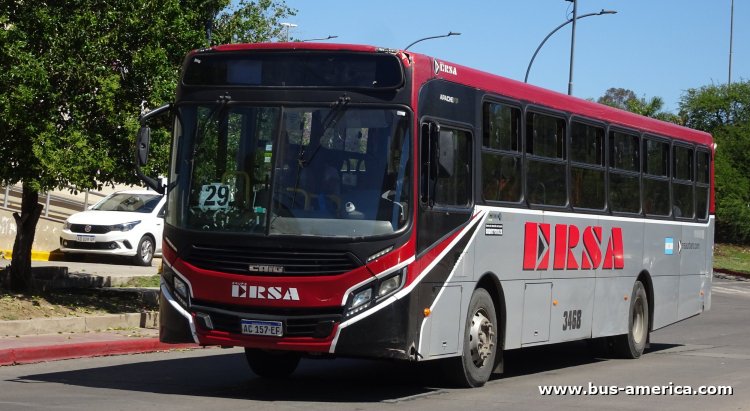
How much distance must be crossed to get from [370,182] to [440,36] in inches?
1045

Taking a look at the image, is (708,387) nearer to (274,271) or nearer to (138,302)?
(274,271)

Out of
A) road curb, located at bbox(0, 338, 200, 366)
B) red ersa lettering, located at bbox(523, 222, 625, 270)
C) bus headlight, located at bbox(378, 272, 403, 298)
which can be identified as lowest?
road curb, located at bbox(0, 338, 200, 366)

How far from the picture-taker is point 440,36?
122 feet

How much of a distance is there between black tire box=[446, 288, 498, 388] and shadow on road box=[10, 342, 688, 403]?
30 centimetres

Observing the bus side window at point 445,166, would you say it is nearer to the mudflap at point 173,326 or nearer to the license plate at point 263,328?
the license plate at point 263,328

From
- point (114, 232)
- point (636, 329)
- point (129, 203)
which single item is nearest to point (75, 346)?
point (636, 329)

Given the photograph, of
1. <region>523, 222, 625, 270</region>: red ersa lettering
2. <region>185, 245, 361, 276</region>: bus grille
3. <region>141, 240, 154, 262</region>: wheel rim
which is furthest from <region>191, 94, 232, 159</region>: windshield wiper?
<region>141, 240, 154, 262</region>: wheel rim

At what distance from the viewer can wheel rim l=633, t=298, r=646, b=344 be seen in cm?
1730

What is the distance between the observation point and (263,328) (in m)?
11.0

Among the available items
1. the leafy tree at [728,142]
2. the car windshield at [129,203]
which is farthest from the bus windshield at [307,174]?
the leafy tree at [728,142]

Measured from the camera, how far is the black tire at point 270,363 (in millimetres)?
13156

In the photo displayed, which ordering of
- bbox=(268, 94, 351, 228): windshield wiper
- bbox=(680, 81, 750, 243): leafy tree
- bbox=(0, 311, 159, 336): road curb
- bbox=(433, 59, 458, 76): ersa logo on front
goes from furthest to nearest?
bbox=(680, 81, 750, 243): leafy tree → bbox=(0, 311, 159, 336): road curb → bbox=(433, 59, 458, 76): ersa logo on front → bbox=(268, 94, 351, 228): windshield wiper

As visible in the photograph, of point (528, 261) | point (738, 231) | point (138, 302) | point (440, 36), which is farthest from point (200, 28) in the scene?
point (738, 231)

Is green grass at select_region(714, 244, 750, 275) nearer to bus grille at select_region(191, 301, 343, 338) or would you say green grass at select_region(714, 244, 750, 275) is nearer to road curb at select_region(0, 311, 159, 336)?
road curb at select_region(0, 311, 159, 336)
